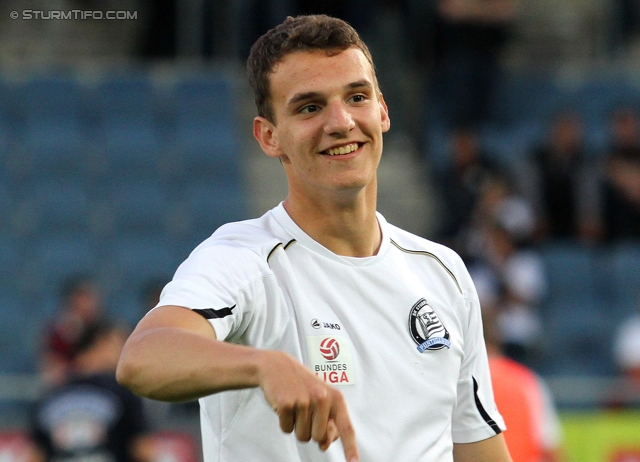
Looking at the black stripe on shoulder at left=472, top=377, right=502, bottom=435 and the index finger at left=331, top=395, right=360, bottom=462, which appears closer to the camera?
the index finger at left=331, top=395, right=360, bottom=462

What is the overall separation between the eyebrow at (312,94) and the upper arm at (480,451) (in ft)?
3.19

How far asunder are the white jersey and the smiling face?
0.17m

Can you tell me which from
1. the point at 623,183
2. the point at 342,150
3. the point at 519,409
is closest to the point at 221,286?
the point at 342,150

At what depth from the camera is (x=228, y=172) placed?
35.7 feet

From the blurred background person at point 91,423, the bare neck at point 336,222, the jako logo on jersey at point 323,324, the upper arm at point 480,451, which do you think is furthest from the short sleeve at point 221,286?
the blurred background person at point 91,423

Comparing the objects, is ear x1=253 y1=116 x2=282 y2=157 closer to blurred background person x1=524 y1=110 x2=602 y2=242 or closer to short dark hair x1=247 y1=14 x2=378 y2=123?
short dark hair x1=247 y1=14 x2=378 y2=123

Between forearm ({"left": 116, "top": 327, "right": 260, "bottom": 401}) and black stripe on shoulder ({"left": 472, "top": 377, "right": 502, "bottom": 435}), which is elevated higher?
forearm ({"left": 116, "top": 327, "right": 260, "bottom": 401})

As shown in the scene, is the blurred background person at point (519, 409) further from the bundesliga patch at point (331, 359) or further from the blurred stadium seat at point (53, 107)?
the blurred stadium seat at point (53, 107)

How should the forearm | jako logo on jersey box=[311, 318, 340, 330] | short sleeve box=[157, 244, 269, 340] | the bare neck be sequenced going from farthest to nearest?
the bare neck < jako logo on jersey box=[311, 318, 340, 330] < short sleeve box=[157, 244, 269, 340] < the forearm

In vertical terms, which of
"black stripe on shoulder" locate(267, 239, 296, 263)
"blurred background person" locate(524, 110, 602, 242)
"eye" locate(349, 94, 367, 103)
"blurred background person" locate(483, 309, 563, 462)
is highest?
"eye" locate(349, 94, 367, 103)

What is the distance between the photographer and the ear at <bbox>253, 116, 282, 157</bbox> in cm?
271

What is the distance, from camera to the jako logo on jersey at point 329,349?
2.43m

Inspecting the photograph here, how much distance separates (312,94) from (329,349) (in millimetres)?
604

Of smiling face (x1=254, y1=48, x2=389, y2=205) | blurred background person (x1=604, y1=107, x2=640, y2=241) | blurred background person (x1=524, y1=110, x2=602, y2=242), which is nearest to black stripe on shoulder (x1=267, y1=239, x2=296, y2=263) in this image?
smiling face (x1=254, y1=48, x2=389, y2=205)
